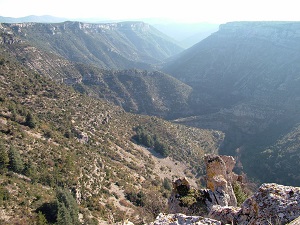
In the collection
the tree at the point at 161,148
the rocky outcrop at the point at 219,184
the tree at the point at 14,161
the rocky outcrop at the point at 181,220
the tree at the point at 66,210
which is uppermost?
the rocky outcrop at the point at 181,220

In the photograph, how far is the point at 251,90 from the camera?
140 m


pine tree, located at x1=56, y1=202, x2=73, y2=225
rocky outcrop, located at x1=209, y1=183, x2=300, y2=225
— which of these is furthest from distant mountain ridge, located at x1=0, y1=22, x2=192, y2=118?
rocky outcrop, located at x1=209, y1=183, x2=300, y2=225

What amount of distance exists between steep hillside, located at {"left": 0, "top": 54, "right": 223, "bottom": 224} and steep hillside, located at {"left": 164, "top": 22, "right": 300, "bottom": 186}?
2942 centimetres

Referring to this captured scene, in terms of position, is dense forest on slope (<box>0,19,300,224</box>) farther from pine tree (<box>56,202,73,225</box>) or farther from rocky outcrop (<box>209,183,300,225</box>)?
rocky outcrop (<box>209,183,300,225</box>)

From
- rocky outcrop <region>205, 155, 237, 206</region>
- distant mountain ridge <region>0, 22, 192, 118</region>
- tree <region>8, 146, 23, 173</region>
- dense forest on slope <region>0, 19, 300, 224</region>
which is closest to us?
rocky outcrop <region>205, 155, 237, 206</region>

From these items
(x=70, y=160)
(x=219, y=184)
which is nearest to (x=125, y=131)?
(x=70, y=160)

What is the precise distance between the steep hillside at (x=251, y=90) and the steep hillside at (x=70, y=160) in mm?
29420

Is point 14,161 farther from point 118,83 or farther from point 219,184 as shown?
point 118,83

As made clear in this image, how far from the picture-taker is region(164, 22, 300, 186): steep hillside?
88.2 meters

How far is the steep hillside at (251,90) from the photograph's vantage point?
88.2m

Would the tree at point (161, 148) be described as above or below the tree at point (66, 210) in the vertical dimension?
below

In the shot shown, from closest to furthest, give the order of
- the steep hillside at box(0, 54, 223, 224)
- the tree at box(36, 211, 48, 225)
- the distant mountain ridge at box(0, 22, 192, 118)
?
the tree at box(36, 211, 48, 225), the steep hillside at box(0, 54, 223, 224), the distant mountain ridge at box(0, 22, 192, 118)

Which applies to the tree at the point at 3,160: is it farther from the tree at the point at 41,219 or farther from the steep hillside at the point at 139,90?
the steep hillside at the point at 139,90

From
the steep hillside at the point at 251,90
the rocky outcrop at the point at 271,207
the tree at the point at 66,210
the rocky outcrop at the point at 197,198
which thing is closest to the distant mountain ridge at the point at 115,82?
the steep hillside at the point at 251,90
